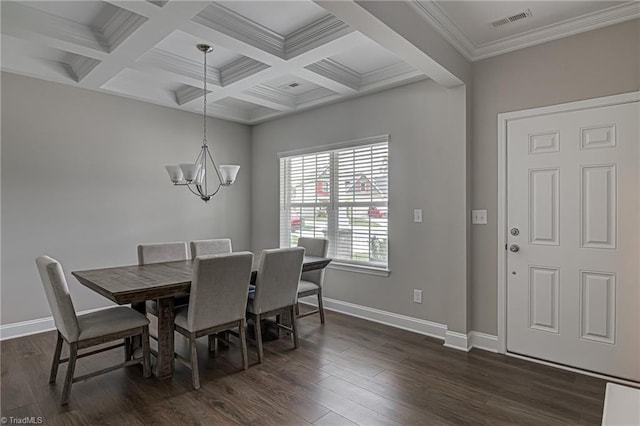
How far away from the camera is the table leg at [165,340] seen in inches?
103

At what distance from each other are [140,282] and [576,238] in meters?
3.29

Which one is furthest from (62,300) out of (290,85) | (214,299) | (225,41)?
(290,85)

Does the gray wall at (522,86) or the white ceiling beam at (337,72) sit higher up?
the white ceiling beam at (337,72)

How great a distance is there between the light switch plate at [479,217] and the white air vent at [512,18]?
1.52 m

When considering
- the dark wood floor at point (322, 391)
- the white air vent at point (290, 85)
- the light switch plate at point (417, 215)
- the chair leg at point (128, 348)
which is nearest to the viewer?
the dark wood floor at point (322, 391)

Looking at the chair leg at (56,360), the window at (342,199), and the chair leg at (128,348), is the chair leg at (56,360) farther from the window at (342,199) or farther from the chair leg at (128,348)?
the window at (342,199)

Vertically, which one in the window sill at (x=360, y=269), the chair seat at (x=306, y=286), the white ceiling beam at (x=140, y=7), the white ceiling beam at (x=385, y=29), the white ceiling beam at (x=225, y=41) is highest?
the white ceiling beam at (x=225, y=41)

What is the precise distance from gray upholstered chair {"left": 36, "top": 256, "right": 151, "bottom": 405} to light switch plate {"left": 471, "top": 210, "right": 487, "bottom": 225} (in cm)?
287

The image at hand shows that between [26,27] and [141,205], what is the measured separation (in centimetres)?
216

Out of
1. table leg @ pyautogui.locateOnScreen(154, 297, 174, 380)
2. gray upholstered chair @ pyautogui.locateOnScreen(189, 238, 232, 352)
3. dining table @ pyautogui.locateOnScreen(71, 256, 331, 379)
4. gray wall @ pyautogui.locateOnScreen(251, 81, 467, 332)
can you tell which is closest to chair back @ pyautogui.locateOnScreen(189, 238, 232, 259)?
gray upholstered chair @ pyautogui.locateOnScreen(189, 238, 232, 352)

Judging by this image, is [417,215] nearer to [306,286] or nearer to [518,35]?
[306,286]

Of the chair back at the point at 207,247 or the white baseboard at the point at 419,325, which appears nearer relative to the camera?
the white baseboard at the point at 419,325

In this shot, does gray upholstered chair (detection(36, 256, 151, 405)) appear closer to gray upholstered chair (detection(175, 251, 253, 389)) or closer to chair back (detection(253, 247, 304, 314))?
gray upholstered chair (detection(175, 251, 253, 389))

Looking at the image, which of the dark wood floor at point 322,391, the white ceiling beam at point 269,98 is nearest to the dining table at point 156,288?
the dark wood floor at point 322,391
